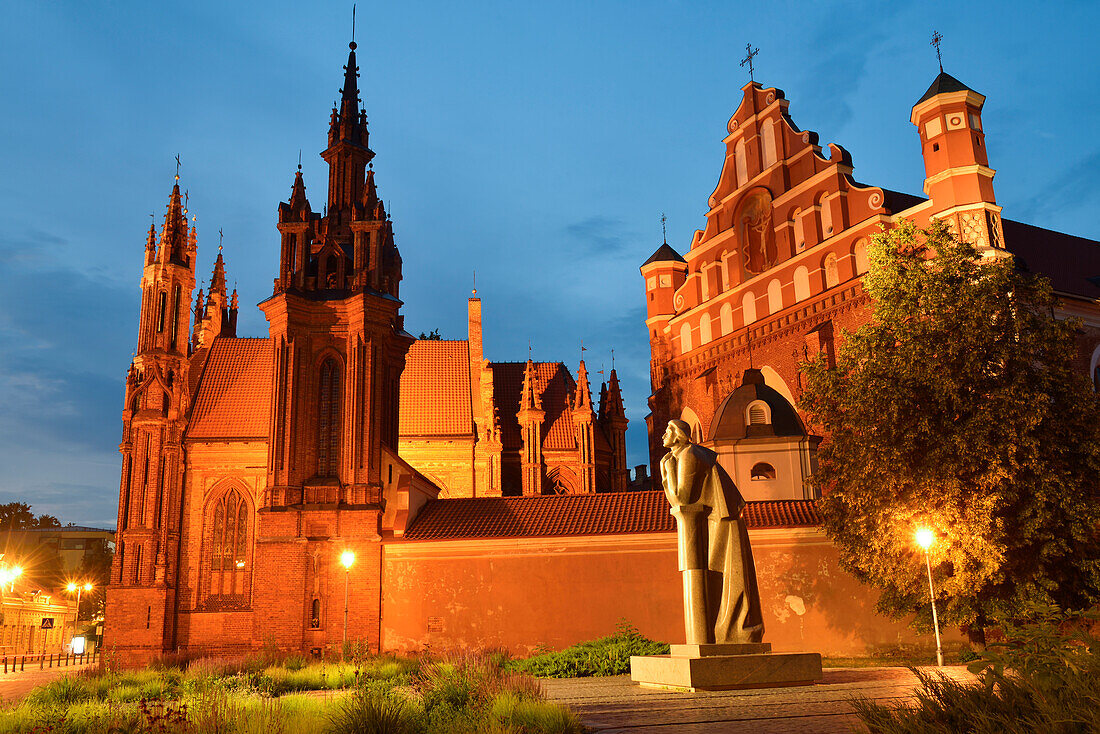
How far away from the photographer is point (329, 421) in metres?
26.8

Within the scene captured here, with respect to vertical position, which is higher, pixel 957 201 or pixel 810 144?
pixel 810 144

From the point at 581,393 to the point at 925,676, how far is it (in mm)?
30662

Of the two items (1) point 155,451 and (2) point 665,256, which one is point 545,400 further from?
(1) point 155,451

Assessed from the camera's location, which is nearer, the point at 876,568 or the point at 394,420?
the point at 876,568

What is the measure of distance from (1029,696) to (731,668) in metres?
5.67

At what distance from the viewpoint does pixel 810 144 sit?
3203 cm

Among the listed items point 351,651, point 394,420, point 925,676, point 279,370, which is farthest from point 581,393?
point 925,676


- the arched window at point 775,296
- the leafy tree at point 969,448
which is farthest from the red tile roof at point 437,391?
the leafy tree at point 969,448

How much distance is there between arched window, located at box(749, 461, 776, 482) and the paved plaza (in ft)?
45.2

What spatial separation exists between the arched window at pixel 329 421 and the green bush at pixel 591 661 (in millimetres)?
9589

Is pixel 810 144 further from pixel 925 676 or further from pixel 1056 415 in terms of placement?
pixel 925 676

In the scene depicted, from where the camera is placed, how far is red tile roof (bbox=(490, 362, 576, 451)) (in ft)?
131

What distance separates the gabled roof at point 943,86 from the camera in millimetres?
27531

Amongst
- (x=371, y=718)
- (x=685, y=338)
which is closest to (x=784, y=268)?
(x=685, y=338)
